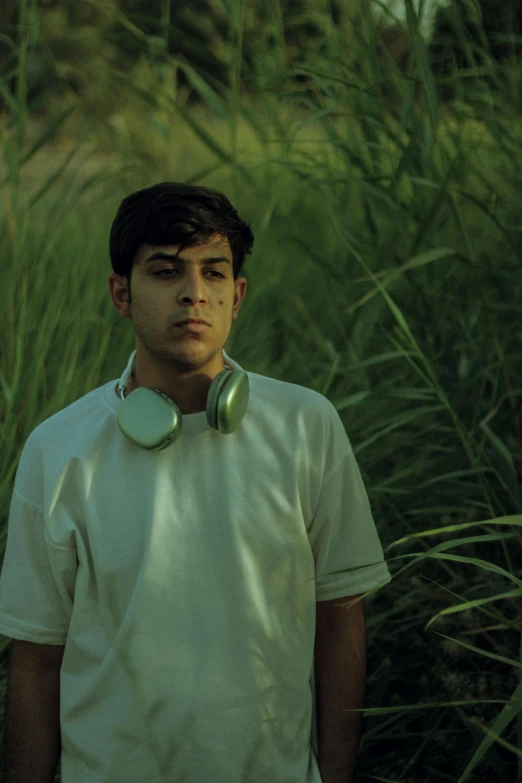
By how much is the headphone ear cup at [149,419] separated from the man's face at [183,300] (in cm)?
5

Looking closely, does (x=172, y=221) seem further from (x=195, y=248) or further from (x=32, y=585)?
(x=32, y=585)

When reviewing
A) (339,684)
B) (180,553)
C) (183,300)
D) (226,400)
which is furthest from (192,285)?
(339,684)

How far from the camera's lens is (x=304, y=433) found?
4.08 ft

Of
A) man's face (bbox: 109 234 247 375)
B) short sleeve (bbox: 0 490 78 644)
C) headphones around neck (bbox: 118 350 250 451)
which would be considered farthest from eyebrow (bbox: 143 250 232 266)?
short sleeve (bbox: 0 490 78 644)

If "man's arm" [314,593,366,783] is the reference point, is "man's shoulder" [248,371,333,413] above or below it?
above

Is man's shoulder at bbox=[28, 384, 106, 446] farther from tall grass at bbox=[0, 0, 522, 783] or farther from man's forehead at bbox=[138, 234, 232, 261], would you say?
tall grass at bbox=[0, 0, 522, 783]

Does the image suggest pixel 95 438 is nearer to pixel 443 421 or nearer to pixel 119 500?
pixel 119 500

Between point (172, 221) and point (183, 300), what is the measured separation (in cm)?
10

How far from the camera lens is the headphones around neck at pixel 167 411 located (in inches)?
45.7

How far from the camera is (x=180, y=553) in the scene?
1.18 m

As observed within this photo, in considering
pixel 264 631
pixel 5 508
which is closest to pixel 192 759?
pixel 264 631

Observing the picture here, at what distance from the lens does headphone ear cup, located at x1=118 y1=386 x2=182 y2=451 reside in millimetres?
1162

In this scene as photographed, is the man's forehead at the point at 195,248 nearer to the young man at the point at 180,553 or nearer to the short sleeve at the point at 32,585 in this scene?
the young man at the point at 180,553

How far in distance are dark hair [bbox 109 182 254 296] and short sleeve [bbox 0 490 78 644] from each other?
33 cm
